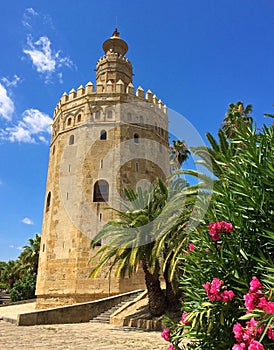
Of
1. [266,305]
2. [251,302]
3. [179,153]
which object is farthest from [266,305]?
[179,153]

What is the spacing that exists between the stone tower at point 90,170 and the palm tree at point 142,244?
14.5ft

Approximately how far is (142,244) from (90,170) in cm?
799

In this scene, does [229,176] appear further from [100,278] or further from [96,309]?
[100,278]

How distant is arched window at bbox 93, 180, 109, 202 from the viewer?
17891 millimetres

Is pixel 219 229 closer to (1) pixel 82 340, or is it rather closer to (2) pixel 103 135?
(1) pixel 82 340

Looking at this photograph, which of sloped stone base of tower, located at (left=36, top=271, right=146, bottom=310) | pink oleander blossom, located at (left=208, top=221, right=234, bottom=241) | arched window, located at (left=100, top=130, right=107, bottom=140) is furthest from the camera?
arched window, located at (left=100, top=130, right=107, bottom=140)

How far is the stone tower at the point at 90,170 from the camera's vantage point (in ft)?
54.1

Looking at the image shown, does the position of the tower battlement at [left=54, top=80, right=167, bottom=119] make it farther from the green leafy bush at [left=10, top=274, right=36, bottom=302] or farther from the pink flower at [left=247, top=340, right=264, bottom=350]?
the pink flower at [left=247, top=340, right=264, bottom=350]

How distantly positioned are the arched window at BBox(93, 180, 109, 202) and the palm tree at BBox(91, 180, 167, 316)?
5.00 m

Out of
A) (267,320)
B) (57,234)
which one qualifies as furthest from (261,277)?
(57,234)

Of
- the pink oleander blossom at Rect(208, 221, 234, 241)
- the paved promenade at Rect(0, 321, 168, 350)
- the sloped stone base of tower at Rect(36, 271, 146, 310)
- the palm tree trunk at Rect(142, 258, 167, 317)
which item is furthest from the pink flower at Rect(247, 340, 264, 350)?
the sloped stone base of tower at Rect(36, 271, 146, 310)

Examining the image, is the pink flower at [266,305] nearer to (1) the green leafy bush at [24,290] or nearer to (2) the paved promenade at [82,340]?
(2) the paved promenade at [82,340]

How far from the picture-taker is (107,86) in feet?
64.8

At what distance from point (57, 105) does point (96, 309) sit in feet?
45.6
